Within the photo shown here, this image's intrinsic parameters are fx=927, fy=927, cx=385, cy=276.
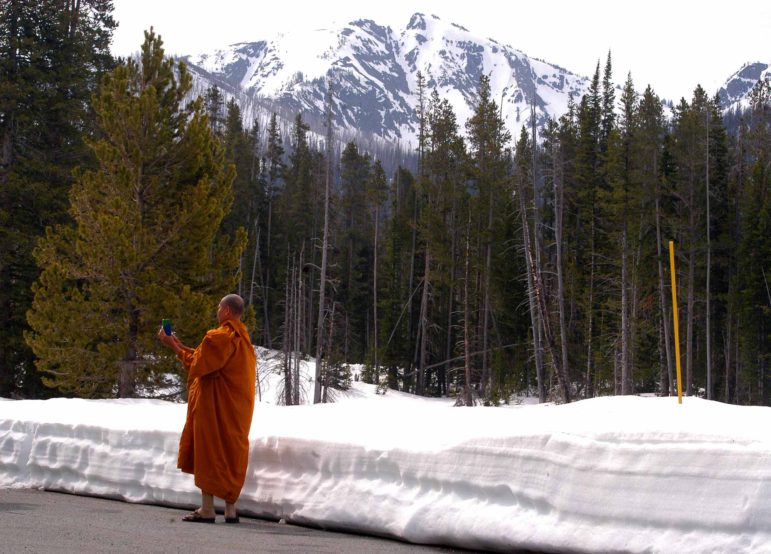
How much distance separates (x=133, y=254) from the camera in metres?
18.5

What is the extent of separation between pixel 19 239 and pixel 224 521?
2038 centimetres

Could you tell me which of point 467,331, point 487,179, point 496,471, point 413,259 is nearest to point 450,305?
point 413,259

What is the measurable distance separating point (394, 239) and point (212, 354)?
166 feet

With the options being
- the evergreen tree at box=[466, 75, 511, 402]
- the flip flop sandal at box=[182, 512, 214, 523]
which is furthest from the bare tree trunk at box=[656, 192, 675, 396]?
the flip flop sandal at box=[182, 512, 214, 523]

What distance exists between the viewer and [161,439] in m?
8.45

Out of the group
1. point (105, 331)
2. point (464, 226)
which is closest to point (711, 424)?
point (105, 331)

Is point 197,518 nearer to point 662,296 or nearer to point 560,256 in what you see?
point 560,256

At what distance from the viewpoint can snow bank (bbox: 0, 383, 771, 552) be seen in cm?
525

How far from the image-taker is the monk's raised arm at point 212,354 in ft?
24.2

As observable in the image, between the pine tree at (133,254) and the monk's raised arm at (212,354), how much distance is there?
11.1 m

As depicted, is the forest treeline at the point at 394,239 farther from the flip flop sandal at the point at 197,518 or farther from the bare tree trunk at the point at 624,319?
the flip flop sandal at the point at 197,518

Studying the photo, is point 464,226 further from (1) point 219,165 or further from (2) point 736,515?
(2) point 736,515

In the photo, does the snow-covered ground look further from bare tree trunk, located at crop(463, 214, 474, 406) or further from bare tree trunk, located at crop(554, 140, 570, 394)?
bare tree trunk, located at crop(463, 214, 474, 406)

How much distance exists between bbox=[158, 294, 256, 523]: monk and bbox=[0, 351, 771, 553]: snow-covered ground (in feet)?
1.38
